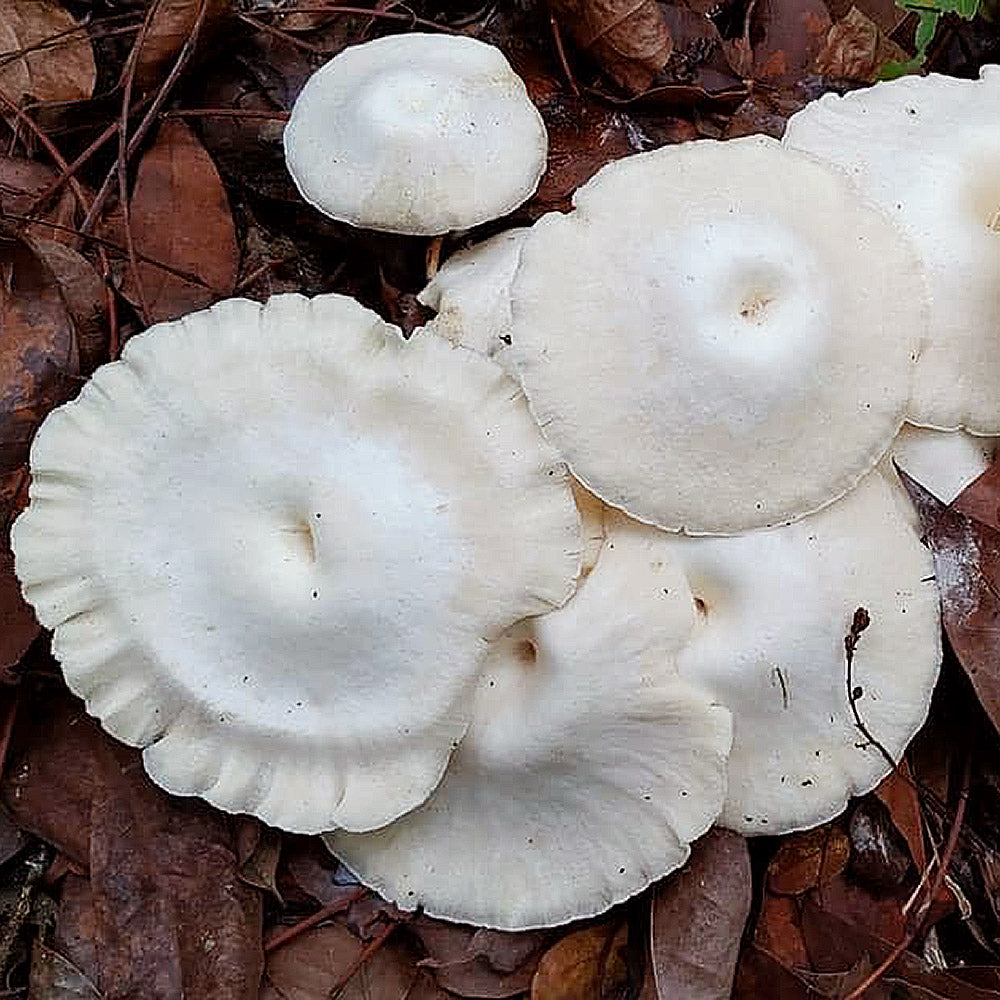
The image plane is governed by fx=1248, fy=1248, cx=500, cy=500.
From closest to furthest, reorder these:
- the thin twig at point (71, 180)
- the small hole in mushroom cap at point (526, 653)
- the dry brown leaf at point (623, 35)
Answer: the small hole in mushroom cap at point (526, 653)
the thin twig at point (71, 180)
the dry brown leaf at point (623, 35)

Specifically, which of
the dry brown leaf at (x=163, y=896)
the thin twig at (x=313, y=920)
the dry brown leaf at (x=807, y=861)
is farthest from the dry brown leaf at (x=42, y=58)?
the dry brown leaf at (x=807, y=861)

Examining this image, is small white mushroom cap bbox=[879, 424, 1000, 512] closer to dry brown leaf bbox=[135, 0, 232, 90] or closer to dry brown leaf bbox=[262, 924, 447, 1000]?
dry brown leaf bbox=[262, 924, 447, 1000]

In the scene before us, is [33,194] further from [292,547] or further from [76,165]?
[292,547]

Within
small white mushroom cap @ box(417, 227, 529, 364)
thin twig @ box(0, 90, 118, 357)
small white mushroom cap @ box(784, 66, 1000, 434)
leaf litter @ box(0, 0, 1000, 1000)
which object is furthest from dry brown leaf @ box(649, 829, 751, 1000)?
thin twig @ box(0, 90, 118, 357)

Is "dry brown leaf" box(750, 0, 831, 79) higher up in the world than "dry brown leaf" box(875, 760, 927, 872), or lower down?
higher up

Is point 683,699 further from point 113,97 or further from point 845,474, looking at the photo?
point 113,97

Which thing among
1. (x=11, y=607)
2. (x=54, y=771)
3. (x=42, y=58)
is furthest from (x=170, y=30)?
(x=54, y=771)

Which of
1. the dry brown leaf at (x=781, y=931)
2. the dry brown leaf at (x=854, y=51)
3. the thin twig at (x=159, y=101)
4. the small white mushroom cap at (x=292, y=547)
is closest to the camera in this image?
the small white mushroom cap at (x=292, y=547)

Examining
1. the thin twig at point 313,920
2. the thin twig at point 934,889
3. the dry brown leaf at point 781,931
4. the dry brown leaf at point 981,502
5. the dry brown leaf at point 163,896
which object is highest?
the dry brown leaf at point 981,502

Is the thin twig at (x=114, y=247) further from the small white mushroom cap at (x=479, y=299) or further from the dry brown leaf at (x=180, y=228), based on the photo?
the small white mushroom cap at (x=479, y=299)
